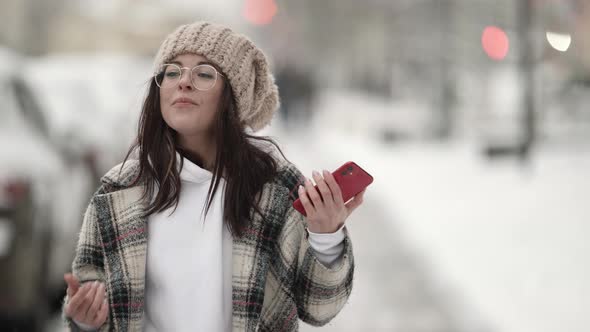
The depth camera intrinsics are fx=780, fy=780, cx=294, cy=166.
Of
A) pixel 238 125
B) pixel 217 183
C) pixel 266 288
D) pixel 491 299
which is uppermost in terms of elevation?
pixel 238 125

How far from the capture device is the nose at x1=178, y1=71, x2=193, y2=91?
2.10 m

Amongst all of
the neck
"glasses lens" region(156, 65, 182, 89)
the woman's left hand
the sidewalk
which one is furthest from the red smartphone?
the sidewalk

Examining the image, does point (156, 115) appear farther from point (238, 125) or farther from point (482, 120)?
point (482, 120)

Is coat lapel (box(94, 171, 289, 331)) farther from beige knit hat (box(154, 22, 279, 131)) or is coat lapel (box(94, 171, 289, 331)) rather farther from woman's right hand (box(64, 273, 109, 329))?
beige knit hat (box(154, 22, 279, 131))

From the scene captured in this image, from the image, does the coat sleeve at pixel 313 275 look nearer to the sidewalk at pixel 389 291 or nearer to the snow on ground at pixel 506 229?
the sidewalk at pixel 389 291

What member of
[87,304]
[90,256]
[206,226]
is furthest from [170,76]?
[87,304]

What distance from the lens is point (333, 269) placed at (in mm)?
2061

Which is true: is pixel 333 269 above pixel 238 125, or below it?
below

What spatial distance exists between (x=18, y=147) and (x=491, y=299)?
375 cm

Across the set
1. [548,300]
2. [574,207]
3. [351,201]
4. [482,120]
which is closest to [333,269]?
[351,201]

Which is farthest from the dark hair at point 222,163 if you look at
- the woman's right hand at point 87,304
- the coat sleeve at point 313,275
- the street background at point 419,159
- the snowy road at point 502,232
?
the snowy road at point 502,232

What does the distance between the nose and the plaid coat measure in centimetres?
28

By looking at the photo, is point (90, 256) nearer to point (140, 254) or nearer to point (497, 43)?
point (140, 254)

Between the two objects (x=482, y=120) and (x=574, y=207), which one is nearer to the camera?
(x=574, y=207)
